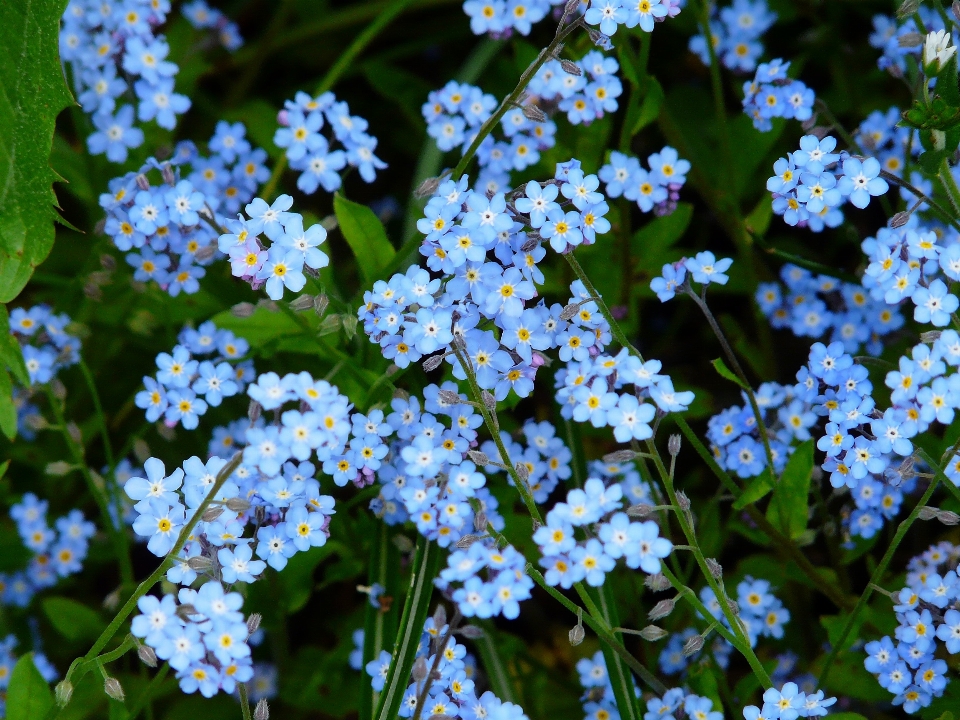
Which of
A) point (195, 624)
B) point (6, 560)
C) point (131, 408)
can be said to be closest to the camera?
point (195, 624)

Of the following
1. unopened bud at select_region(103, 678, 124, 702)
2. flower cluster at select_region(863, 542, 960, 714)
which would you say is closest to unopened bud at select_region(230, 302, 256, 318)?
unopened bud at select_region(103, 678, 124, 702)

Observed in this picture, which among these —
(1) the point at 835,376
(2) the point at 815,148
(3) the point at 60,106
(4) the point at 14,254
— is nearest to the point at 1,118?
(3) the point at 60,106

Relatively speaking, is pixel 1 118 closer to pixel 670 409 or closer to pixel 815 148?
pixel 670 409

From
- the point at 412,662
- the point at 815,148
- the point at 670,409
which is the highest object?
the point at 815,148

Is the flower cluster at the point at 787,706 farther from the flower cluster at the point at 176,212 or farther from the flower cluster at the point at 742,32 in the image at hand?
the flower cluster at the point at 742,32

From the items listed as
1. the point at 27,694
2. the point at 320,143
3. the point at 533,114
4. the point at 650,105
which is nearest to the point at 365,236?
the point at 320,143

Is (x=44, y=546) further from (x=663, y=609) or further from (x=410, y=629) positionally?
(x=663, y=609)
